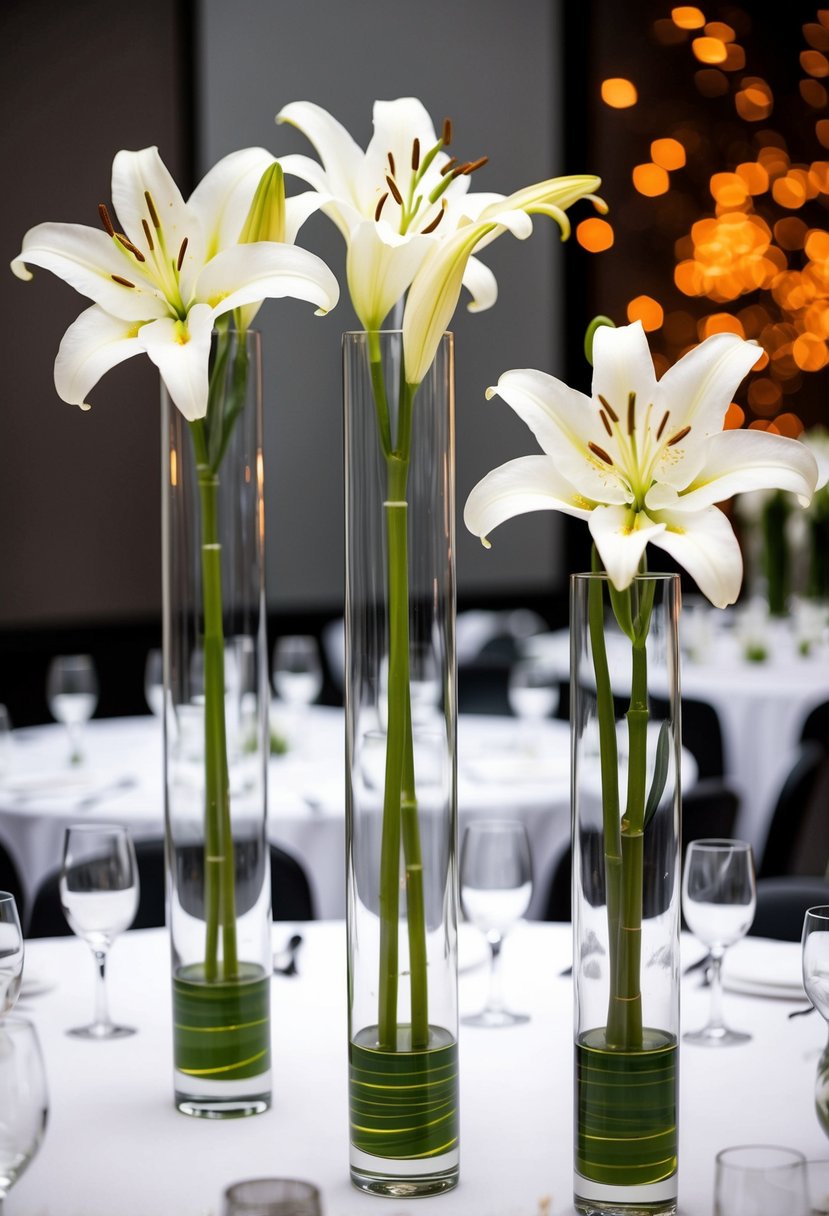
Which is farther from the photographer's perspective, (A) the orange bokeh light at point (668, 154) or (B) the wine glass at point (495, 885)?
(A) the orange bokeh light at point (668, 154)

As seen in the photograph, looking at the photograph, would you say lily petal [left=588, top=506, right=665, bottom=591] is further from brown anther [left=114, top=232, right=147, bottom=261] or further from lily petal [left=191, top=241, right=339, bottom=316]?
brown anther [left=114, top=232, right=147, bottom=261]

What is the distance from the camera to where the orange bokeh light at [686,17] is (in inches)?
319

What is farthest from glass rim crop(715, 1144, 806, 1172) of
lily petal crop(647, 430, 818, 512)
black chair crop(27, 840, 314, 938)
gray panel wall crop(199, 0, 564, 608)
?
gray panel wall crop(199, 0, 564, 608)

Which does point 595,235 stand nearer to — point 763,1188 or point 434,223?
point 434,223

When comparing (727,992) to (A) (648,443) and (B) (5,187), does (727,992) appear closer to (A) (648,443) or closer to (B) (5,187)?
(A) (648,443)

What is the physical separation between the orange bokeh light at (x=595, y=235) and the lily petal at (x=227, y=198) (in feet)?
23.0

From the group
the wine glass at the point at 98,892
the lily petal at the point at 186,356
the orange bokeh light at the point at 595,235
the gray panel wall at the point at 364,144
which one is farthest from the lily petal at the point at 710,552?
the orange bokeh light at the point at 595,235

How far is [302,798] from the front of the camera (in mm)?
3004

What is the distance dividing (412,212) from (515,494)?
0.31 m

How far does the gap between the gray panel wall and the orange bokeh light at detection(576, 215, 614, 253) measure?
158mm

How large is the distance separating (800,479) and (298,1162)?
0.66m

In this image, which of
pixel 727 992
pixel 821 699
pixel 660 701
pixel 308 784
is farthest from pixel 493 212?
pixel 821 699

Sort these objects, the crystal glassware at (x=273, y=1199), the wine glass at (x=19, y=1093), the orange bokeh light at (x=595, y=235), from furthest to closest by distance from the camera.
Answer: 1. the orange bokeh light at (x=595, y=235)
2. the wine glass at (x=19, y=1093)
3. the crystal glassware at (x=273, y=1199)

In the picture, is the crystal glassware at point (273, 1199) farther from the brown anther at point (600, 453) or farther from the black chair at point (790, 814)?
the black chair at point (790, 814)
